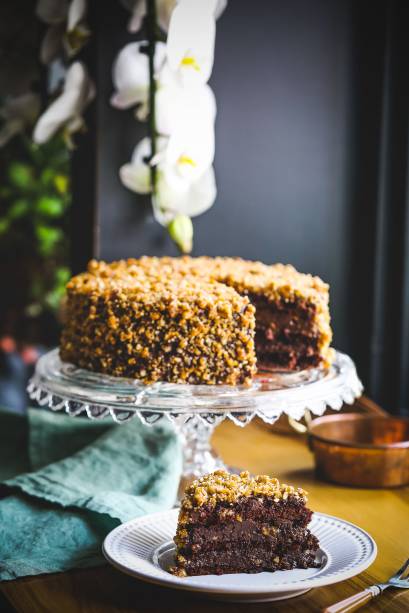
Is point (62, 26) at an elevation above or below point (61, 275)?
above

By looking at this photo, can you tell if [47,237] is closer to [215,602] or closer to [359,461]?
[359,461]

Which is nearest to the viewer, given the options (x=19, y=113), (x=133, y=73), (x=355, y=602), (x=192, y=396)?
(x=355, y=602)

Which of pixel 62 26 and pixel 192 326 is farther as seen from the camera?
pixel 62 26

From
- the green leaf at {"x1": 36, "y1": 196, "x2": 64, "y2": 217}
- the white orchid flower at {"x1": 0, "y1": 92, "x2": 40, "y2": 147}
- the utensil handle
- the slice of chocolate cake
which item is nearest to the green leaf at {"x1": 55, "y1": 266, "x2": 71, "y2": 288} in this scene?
the green leaf at {"x1": 36, "y1": 196, "x2": 64, "y2": 217}

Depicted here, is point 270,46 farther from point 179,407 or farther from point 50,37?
point 179,407

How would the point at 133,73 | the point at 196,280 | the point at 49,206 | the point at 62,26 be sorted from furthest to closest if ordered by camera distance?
the point at 49,206, the point at 62,26, the point at 133,73, the point at 196,280

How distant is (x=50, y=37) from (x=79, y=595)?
1.47m

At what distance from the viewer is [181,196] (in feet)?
6.63

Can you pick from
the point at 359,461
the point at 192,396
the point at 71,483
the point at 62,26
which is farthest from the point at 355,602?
the point at 62,26

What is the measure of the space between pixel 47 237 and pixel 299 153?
1503mm

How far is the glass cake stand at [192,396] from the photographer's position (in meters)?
1.43

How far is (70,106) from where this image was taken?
208 centimetres

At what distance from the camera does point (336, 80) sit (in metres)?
2.30

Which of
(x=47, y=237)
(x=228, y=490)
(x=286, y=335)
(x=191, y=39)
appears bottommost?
(x=228, y=490)
